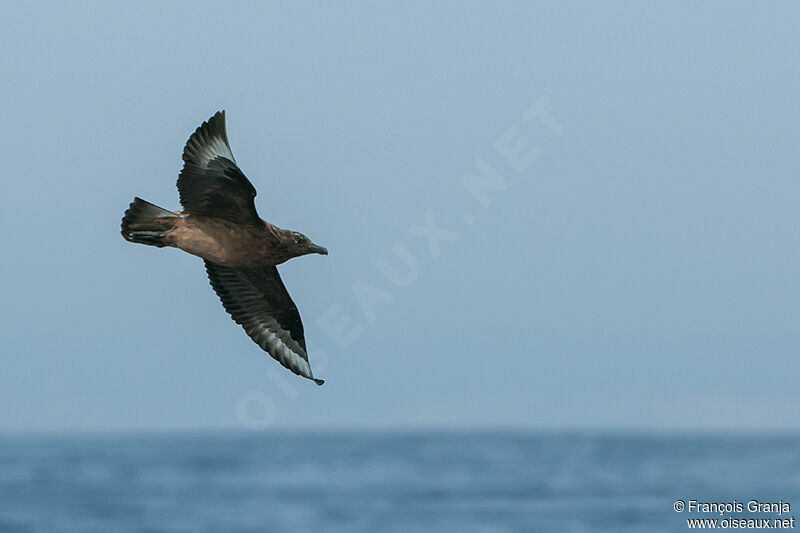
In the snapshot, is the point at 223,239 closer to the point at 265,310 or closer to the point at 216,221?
the point at 216,221

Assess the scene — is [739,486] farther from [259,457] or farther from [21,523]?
[259,457]

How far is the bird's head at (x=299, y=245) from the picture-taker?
8.23 meters

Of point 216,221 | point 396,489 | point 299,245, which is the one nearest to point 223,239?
point 216,221

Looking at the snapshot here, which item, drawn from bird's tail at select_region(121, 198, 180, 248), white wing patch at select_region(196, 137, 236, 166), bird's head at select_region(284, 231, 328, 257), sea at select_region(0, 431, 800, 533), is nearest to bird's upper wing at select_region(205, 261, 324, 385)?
bird's head at select_region(284, 231, 328, 257)

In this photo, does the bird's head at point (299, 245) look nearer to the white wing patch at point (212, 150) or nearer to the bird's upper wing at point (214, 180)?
the bird's upper wing at point (214, 180)

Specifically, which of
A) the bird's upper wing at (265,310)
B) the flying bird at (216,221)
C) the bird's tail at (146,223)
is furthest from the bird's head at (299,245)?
the bird's tail at (146,223)

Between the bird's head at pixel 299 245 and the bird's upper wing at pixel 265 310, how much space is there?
0.49 meters

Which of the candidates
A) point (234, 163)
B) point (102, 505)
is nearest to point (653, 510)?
point (102, 505)

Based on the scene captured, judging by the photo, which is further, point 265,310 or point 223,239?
point 265,310

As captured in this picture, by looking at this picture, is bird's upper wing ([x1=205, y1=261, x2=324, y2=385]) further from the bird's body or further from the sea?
the sea

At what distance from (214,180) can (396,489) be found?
42700 millimetres

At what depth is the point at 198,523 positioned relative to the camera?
4234 centimetres

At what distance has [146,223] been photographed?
7.98 metres

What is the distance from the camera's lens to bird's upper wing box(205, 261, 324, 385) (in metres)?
8.80
